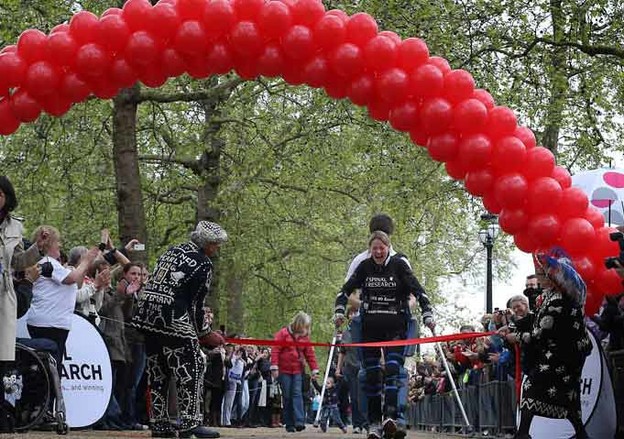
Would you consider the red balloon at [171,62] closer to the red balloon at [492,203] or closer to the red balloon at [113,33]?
the red balloon at [113,33]

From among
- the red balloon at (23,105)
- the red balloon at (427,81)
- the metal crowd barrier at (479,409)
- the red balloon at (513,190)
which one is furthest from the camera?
the metal crowd barrier at (479,409)

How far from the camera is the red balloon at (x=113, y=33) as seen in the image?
13.4m

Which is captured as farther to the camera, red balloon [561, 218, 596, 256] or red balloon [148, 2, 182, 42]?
red balloon [148, 2, 182, 42]

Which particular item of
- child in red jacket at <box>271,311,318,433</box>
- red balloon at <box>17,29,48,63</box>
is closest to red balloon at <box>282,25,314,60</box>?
red balloon at <box>17,29,48,63</box>

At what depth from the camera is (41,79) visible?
13.3m

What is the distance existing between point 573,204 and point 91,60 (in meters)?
5.03

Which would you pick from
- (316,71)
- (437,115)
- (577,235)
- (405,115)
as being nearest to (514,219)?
(577,235)

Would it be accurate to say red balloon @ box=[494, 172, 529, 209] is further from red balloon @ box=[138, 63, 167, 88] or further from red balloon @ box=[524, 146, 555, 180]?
red balloon @ box=[138, 63, 167, 88]

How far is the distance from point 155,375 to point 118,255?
4.38 feet

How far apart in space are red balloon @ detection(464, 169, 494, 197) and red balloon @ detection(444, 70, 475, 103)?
77 centimetres

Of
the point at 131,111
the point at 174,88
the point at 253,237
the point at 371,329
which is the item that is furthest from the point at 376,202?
the point at 371,329

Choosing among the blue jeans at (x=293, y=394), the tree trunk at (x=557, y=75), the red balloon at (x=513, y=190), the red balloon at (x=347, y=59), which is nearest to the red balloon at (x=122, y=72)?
the red balloon at (x=347, y=59)

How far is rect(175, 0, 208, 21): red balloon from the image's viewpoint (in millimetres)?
13531

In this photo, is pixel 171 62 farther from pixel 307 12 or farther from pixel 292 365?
pixel 292 365
